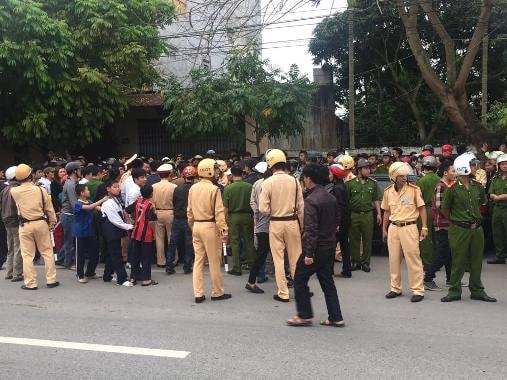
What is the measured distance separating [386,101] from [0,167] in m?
15.8

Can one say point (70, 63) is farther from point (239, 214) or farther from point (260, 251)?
point (260, 251)

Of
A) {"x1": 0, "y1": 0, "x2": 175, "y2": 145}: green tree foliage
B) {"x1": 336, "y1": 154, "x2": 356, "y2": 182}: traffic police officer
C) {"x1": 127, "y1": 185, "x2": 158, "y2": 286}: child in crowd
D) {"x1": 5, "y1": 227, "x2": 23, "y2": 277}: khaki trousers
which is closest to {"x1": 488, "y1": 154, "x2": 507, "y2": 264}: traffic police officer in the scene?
{"x1": 336, "y1": 154, "x2": 356, "y2": 182}: traffic police officer

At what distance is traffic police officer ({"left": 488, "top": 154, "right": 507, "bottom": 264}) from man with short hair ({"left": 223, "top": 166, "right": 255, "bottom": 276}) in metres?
4.00

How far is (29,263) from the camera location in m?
7.83

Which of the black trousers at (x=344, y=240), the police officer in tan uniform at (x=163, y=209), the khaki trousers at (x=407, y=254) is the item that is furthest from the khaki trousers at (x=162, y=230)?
the khaki trousers at (x=407, y=254)

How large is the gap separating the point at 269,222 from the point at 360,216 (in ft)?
6.75

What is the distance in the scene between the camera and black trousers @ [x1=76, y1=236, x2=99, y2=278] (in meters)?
8.30

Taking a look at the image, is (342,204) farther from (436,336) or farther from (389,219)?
(436,336)

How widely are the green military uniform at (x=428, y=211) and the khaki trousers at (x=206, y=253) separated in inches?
121

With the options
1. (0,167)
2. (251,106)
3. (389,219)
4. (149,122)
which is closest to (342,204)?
(389,219)

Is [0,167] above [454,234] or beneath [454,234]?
above

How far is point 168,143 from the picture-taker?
19250 millimetres

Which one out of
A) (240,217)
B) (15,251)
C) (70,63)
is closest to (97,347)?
(240,217)

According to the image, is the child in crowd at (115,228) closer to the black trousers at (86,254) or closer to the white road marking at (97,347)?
the black trousers at (86,254)
